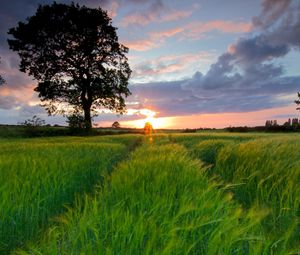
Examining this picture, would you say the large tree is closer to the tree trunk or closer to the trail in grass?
the tree trunk

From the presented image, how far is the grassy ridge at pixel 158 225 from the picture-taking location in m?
2.21

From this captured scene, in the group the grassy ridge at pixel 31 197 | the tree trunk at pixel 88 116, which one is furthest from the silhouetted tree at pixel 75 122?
the grassy ridge at pixel 31 197

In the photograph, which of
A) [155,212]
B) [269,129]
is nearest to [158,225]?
[155,212]

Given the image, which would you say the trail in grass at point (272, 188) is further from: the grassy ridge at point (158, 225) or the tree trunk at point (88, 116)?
the tree trunk at point (88, 116)

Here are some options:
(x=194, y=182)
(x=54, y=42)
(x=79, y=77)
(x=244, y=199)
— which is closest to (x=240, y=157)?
(x=244, y=199)

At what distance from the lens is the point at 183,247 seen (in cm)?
228

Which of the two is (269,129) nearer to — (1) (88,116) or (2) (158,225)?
(1) (88,116)

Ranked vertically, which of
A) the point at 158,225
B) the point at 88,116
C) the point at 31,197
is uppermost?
the point at 88,116

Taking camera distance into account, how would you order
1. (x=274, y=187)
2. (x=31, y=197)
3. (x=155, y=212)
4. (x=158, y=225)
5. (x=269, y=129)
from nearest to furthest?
(x=158, y=225) → (x=155, y=212) → (x=31, y=197) → (x=274, y=187) → (x=269, y=129)

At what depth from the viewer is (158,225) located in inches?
112

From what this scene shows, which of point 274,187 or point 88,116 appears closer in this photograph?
point 274,187

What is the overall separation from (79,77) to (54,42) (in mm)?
5093

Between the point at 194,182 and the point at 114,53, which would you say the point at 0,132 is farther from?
the point at 194,182

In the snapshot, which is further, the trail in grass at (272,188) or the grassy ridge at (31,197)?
the grassy ridge at (31,197)
